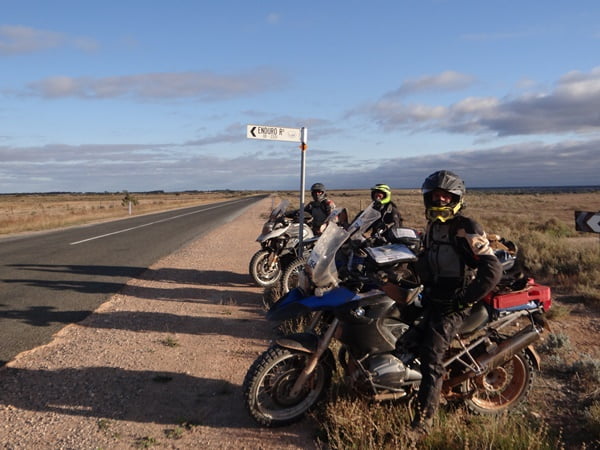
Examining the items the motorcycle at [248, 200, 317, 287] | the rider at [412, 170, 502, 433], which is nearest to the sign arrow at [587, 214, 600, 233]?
the rider at [412, 170, 502, 433]

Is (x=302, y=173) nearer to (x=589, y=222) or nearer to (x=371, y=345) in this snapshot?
(x=589, y=222)

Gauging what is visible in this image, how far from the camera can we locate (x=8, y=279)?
31.6 ft

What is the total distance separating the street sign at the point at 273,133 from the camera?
7457 millimetres

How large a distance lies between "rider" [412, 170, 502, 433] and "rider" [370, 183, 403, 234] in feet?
10.6

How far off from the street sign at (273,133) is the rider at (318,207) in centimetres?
134

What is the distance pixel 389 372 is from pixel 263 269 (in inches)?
219

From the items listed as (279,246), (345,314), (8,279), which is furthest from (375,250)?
(8,279)

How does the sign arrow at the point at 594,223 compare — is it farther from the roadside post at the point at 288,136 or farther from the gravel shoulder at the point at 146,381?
the gravel shoulder at the point at 146,381

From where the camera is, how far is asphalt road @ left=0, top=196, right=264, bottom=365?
6469 mm

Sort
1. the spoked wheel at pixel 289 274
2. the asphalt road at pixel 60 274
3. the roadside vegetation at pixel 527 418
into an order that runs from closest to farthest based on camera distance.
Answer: the roadside vegetation at pixel 527 418 < the asphalt road at pixel 60 274 < the spoked wheel at pixel 289 274

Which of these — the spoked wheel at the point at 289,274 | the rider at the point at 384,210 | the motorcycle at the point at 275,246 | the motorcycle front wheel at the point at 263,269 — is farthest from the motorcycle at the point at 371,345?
the motorcycle front wheel at the point at 263,269

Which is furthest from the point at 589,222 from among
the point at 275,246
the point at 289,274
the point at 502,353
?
the point at 275,246

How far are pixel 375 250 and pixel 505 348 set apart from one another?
1345mm

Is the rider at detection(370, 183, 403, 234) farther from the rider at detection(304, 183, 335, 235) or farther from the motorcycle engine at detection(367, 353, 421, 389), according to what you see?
the motorcycle engine at detection(367, 353, 421, 389)
